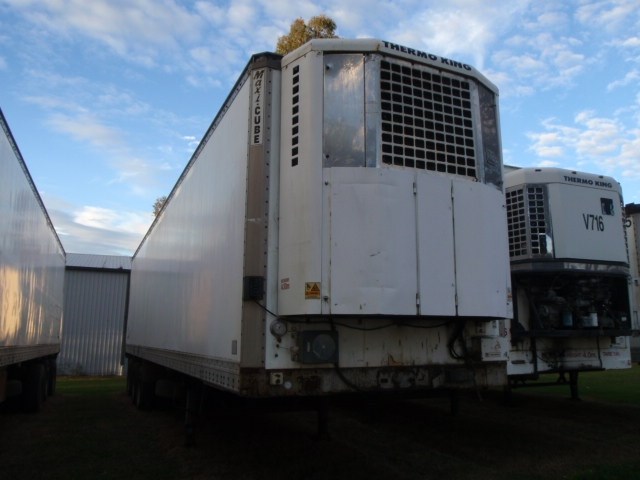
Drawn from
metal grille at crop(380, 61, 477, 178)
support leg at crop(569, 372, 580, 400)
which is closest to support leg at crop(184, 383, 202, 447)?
metal grille at crop(380, 61, 477, 178)

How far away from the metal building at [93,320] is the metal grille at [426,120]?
932 inches

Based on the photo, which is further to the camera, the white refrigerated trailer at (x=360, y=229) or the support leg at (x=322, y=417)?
the support leg at (x=322, y=417)

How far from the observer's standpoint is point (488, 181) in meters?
5.25

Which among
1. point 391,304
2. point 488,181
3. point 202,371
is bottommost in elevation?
point 202,371

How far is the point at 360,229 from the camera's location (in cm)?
447

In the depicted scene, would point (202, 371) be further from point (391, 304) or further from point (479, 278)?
point (479, 278)

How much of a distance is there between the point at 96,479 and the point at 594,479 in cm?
508

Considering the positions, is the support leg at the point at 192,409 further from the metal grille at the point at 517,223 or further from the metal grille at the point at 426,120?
the metal grille at the point at 517,223

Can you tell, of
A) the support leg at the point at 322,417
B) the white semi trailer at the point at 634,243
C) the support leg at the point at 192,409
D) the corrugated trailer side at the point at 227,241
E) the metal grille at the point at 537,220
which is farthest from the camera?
the white semi trailer at the point at 634,243

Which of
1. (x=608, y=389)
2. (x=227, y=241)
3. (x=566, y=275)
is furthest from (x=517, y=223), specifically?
(x=608, y=389)

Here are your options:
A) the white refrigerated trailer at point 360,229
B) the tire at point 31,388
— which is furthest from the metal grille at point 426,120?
the tire at point 31,388

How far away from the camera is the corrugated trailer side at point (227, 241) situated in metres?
4.59

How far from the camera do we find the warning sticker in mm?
4293

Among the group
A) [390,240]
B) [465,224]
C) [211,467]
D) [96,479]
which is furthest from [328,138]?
[96,479]
